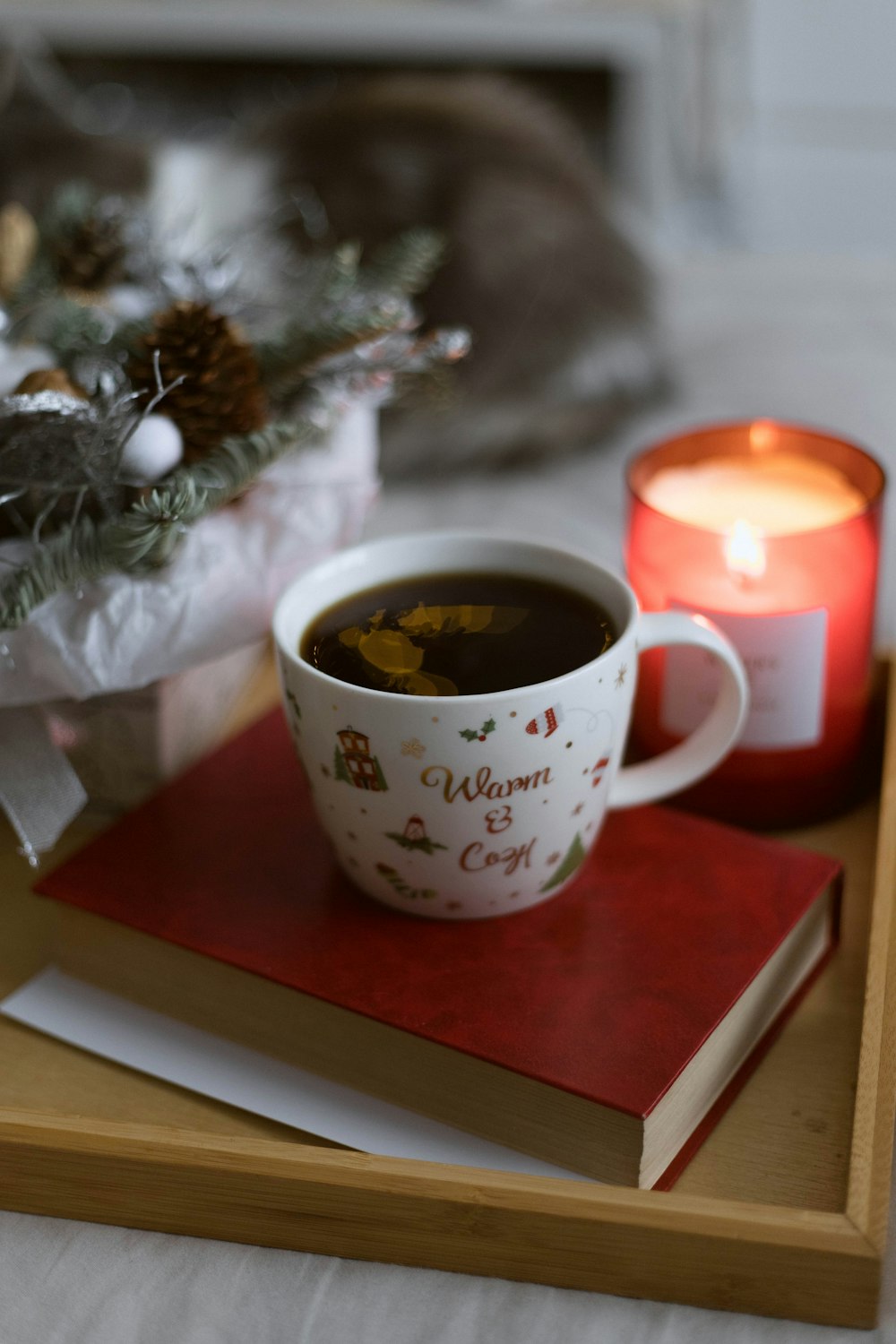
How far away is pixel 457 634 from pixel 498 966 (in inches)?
3.8

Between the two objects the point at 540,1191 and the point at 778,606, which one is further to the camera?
the point at 778,606

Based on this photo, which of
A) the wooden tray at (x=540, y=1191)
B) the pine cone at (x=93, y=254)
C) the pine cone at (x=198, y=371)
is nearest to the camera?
the wooden tray at (x=540, y=1191)

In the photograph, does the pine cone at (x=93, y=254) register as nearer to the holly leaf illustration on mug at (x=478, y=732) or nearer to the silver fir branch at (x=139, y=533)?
the silver fir branch at (x=139, y=533)

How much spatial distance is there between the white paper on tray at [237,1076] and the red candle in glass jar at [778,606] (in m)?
0.18

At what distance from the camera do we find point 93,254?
0.52m

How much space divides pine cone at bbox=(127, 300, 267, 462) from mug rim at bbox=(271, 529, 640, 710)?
6cm

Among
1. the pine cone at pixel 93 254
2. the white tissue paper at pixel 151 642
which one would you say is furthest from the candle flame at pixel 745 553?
the pine cone at pixel 93 254

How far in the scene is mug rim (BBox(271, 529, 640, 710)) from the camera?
1.14 feet

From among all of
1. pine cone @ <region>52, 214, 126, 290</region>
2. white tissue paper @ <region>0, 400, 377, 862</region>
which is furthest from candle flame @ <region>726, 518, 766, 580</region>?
pine cone @ <region>52, 214, 126, 290</region>

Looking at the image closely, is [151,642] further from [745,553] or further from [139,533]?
[745,553]

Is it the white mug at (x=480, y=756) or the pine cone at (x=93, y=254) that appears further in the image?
the pine cone at (x=93, y=254)

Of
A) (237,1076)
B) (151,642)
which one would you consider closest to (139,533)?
(151,642)

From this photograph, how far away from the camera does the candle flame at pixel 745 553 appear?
17.4 inches

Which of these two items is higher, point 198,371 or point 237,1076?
point 198,371
